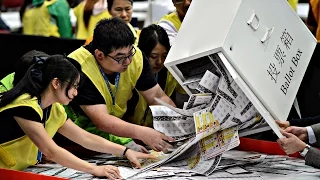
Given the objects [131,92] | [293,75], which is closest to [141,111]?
[131,92]

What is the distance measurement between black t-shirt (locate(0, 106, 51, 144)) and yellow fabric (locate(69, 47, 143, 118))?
301 mm

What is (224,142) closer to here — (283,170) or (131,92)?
(283,170)

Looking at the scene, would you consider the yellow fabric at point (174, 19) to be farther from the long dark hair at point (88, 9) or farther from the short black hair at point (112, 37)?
the long dark hair at point (88, 9)

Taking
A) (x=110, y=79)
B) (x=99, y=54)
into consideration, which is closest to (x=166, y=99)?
(x=110, y=79)

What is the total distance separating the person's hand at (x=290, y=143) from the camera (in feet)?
10.7

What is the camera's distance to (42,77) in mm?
3113

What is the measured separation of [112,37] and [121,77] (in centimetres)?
25

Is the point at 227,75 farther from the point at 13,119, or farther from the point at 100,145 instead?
the point at 13,119

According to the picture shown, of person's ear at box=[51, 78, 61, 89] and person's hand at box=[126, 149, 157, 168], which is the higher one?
person's ear at box=[51, 78, 61, 89]

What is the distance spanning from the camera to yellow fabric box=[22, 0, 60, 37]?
624 centimetres

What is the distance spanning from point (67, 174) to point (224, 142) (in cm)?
66

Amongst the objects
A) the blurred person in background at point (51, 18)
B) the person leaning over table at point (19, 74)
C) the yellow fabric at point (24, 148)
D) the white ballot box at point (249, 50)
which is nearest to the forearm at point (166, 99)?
the white ballot box at point (249, 50)

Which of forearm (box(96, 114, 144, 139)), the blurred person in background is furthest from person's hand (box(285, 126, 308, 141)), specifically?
the blurred person in background

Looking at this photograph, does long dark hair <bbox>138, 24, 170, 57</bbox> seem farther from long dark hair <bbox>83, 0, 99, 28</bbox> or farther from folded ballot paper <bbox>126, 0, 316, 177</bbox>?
long dark hair <bbox>83, 0, 99, 28</bbox>
